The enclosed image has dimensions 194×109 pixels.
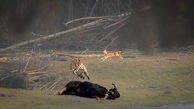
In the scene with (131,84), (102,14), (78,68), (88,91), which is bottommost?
(131,84)

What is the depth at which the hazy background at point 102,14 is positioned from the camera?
339 inches

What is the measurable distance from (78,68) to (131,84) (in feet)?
3.22

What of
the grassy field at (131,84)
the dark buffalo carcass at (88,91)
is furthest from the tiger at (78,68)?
the dark buffalo carcass at (88,91)

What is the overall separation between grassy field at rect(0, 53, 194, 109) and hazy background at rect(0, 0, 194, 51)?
1.67 feet

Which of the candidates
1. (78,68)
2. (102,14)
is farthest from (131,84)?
(102,14)

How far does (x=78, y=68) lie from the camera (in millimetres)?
8008

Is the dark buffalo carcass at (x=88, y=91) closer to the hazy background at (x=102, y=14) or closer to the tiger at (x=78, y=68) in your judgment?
the tiger at (x=78, y=68)

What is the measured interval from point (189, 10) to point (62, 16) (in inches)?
116

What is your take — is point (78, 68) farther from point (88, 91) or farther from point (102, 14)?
point (102, 14)

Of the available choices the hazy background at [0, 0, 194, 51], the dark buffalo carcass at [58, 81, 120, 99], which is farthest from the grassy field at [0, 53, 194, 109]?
the hazy background at [0, 0, 194, 51]

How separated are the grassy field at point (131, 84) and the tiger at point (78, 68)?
9cm

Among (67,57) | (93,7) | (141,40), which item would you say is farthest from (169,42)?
(67,57)

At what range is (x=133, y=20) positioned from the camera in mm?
9391

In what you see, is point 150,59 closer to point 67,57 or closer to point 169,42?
point 169,42
